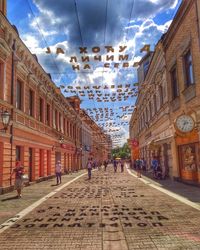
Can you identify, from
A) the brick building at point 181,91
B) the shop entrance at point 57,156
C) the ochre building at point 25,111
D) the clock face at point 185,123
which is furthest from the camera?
the shop entrance at point 57,156

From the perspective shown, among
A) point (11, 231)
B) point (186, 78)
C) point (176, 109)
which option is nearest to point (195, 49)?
point (186, 78)

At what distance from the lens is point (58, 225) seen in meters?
6.74

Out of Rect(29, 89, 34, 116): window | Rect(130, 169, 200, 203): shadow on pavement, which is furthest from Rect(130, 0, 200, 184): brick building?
Rect(29, 89, 34, 116): window

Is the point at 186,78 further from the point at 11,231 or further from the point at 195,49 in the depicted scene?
the point at 11,231

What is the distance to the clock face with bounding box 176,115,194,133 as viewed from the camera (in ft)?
42.5

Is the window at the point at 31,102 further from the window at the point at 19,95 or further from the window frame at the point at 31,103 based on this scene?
the window at the point at 19,95

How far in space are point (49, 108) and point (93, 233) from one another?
19371 mm

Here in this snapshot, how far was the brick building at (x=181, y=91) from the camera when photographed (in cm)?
1320

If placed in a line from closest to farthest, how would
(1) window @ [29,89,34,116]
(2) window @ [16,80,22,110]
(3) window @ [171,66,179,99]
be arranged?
(2) window @ [16,80,22,110] < (3) window @ [171,66,179,99] < (1) window @ [29,89,34,116]

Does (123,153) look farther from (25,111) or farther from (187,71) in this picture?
(187,71)

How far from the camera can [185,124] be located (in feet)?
43.2

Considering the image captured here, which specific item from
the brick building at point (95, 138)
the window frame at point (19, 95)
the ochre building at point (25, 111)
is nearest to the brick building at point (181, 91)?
the ochre building at point (25, 111)

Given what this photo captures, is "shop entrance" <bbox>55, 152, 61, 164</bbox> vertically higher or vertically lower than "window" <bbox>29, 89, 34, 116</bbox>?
lower

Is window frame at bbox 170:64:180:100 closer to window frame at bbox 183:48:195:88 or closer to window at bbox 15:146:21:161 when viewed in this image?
window frame at bbox 183:48:195:88
